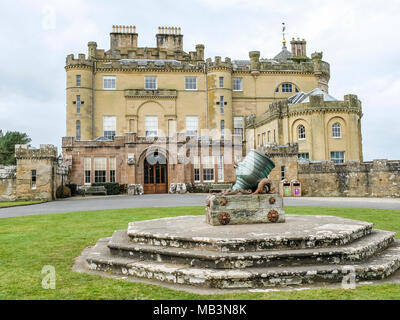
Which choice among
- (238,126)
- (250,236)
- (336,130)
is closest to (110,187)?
(238,126)

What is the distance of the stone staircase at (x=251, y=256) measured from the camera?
535 cm

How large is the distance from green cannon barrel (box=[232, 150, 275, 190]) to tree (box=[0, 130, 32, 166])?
173ft

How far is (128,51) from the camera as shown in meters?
47.1

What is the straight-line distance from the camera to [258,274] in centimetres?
528

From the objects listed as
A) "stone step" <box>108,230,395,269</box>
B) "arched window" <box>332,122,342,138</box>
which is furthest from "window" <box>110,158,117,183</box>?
"stone step" <box>108,230,395,269</box>

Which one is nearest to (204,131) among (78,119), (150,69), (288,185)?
(150,69)

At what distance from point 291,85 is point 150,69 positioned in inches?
680

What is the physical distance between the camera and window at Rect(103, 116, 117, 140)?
42750 mm

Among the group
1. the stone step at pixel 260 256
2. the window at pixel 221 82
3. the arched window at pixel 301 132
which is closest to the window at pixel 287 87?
the window at pixel 221 82

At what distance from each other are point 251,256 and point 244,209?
2.44 metres

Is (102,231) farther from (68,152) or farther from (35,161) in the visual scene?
(68,152)

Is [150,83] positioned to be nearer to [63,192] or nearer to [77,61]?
[77,61]

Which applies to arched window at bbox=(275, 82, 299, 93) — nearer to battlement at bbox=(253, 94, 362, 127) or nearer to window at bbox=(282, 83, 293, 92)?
window at bbox=(282, 83, 293, 92)
